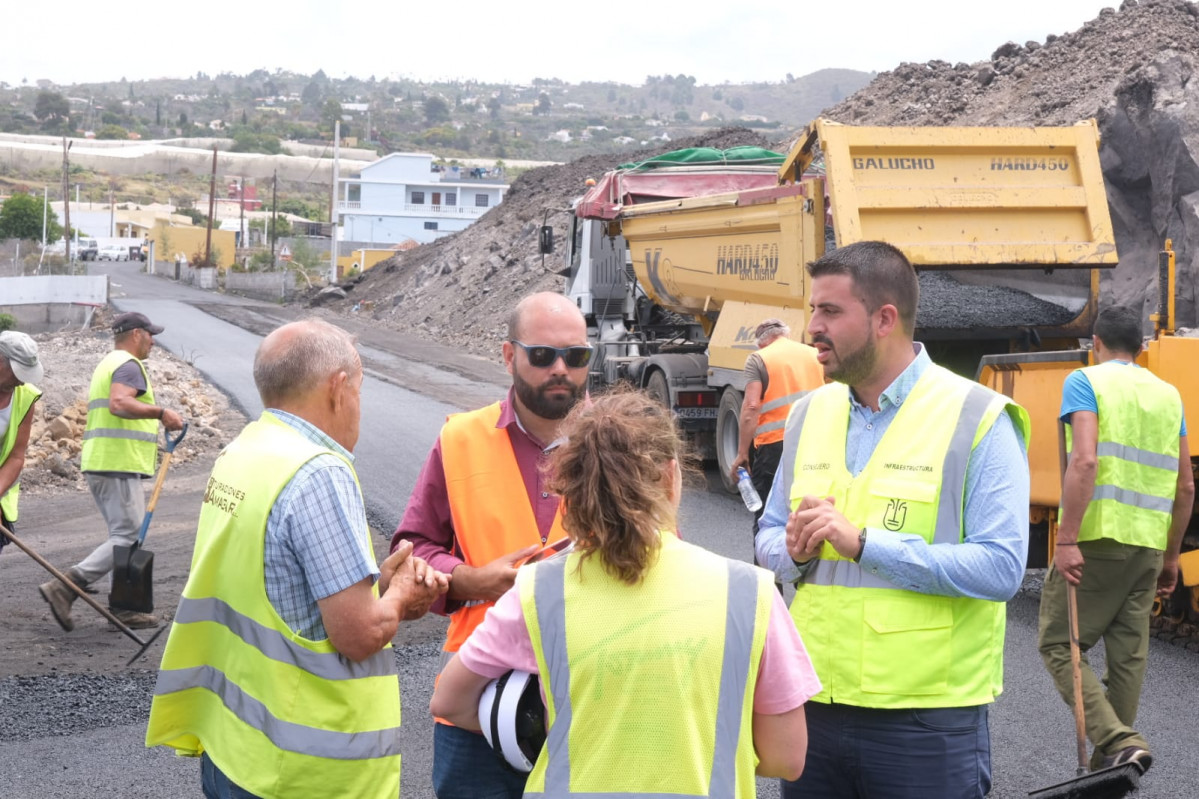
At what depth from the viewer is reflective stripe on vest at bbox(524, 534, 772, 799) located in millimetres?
2146

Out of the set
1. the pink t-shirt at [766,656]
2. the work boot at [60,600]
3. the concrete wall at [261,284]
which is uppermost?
the pink t-shirt at [766,656]

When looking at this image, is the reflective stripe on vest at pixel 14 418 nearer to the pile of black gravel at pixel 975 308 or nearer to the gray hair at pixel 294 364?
the gray hair at pixel 294 364

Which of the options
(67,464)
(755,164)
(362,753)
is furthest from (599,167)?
(362,753)

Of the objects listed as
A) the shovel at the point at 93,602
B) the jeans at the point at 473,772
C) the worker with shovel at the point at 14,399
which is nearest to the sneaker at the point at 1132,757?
the jeans at the point at 473,772

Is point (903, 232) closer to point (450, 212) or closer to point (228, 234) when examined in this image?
point (228, 234)

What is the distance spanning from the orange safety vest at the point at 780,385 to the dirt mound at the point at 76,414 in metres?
5.02

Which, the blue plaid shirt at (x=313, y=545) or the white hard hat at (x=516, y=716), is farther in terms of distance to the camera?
the blue plaid shirt at (x=313, y=545)

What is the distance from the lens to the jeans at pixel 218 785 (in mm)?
2768

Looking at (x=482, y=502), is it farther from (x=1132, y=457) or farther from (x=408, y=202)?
(x=408, y=202)

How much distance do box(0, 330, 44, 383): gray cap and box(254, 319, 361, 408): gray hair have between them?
397 centimetres

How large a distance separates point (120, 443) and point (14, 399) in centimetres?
91

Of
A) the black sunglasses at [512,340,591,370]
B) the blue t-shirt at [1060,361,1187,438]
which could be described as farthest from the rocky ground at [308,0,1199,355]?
the black sunglasses at [512,340,591,370]

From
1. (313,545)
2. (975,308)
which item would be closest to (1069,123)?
(975,308)

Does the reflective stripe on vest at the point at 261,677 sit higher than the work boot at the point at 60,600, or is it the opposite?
the reflective stripe on vest at the point at 261,677
